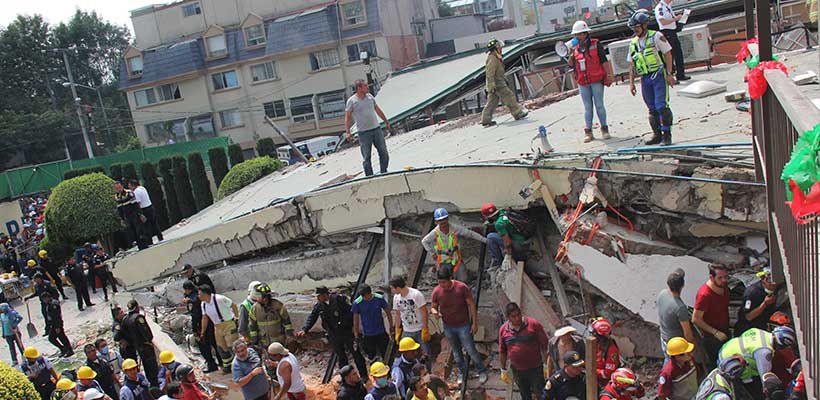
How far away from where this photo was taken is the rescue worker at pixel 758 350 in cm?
494

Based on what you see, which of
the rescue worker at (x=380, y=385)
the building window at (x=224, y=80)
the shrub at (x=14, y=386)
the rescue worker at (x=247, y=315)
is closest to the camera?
the rescue worker at (x=380, y=385)

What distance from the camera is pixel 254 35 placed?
4134 centimetres

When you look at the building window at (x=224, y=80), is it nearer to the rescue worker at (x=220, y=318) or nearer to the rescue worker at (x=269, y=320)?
the rescue worker at (x=220, y=318)

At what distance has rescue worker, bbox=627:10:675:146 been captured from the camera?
755 cm

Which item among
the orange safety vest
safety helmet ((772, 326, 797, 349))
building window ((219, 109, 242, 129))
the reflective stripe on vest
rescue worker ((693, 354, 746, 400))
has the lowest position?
rescue worker ((693, 354, 746, 400))

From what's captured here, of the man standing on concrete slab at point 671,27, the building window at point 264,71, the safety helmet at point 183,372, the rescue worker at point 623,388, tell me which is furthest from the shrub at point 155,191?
the rescue worker at point 623,388

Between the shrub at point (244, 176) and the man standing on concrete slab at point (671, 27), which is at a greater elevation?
the man standing on concrete slab at point (671, 27)

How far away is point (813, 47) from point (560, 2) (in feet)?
180

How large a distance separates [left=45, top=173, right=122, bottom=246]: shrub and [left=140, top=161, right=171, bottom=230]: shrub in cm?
641

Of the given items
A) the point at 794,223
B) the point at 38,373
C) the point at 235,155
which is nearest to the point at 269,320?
the point at 38,373

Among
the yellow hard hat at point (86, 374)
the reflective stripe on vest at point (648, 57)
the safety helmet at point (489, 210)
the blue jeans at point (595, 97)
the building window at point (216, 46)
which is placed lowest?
the yellow hard hat at point (86, 374)

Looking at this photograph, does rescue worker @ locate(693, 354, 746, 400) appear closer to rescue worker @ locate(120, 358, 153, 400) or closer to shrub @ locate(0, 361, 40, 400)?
rescue worker @ locate(120, 358, 153, 400)

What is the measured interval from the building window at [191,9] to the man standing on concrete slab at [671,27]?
38.4 m

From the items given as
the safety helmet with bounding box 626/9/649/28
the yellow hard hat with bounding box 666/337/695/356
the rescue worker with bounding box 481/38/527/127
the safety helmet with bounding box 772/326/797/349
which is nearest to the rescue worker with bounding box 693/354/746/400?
the safety helmet with bounding box 772/326/797/349
